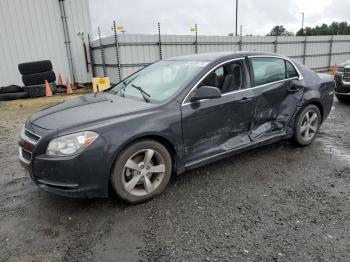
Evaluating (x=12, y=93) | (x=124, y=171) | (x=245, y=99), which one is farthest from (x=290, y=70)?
(x=12, y=93)

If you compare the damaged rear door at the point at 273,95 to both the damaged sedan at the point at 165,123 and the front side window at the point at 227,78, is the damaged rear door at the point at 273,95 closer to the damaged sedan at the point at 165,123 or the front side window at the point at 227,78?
the damaged sedan at the point at 165,123

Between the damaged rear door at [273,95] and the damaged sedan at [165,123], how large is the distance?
14 millimetres

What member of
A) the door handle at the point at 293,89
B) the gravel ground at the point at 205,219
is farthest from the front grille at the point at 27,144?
the door handle at the point at 293,89

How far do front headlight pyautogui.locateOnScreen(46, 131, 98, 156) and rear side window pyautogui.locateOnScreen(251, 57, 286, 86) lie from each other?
2402mm

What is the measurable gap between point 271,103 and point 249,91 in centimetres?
48

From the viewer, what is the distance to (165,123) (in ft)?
10.5

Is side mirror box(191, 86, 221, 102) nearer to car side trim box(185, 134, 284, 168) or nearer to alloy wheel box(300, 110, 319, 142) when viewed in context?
car side trim box(185, 134, 284, 168)

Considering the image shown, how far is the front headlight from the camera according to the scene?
279 cm

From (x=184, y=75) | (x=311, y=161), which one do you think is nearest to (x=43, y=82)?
(x=184, y=75)

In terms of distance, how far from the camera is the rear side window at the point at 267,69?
4.08 meters

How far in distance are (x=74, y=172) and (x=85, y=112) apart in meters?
0.74

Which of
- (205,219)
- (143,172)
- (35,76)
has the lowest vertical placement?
(205,219)

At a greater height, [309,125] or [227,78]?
[227,78]

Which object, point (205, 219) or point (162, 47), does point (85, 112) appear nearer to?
point (205, 219)
